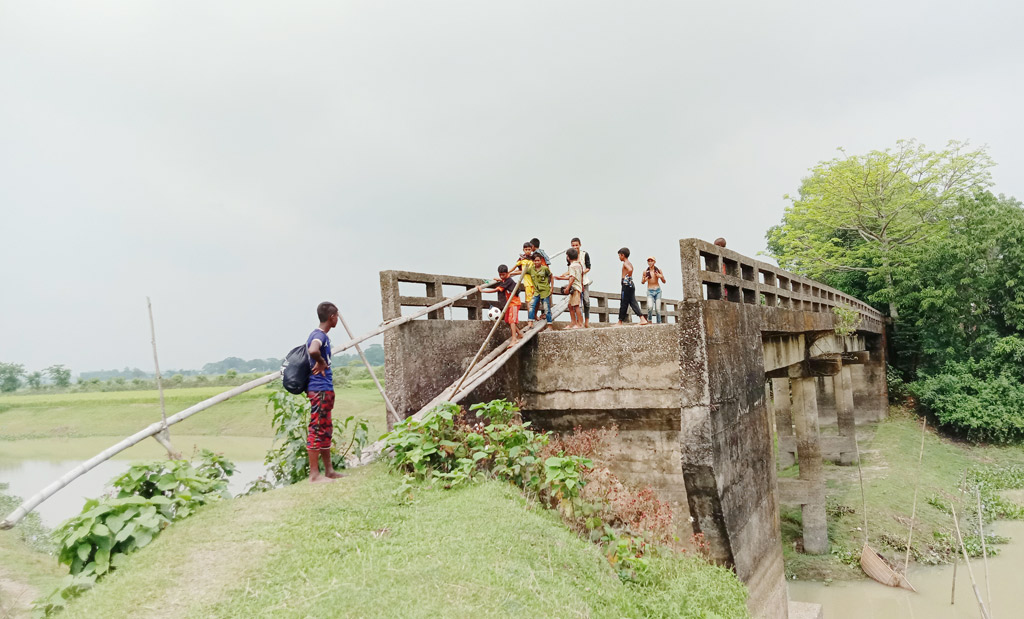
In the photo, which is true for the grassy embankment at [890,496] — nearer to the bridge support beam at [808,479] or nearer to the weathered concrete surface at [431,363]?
the bridge support beam at [808,479]

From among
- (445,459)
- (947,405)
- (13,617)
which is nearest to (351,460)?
(445,459)

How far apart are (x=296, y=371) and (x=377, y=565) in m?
2.32

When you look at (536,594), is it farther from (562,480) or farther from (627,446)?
(627,446)

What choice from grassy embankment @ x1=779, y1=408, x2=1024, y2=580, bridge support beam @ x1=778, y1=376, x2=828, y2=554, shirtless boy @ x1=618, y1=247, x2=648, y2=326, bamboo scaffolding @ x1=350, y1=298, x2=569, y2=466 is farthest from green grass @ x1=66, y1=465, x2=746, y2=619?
grassy embankment @ x1=779, y1=408, x2=1024, y2=580

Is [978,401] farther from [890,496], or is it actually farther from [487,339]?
[487,339]

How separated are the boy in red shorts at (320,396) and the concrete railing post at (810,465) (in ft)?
34.9

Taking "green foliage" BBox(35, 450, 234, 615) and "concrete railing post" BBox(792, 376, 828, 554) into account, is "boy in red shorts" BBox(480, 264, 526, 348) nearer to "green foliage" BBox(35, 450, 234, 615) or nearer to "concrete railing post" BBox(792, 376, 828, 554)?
"green foliage" BBox(35, 450, 234, 615)

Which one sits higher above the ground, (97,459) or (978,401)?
(97,459)

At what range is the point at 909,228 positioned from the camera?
84.9 ft

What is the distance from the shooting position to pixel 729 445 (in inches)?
287

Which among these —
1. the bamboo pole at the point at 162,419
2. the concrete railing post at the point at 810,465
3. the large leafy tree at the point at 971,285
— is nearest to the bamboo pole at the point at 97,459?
the bamboo pole at the point at 162,419

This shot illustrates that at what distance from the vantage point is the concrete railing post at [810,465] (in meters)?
12.8

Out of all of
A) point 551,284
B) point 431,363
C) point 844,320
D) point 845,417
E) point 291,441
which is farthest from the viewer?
point 845,417

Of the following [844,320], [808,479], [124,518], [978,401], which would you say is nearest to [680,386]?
[124,518]
